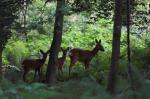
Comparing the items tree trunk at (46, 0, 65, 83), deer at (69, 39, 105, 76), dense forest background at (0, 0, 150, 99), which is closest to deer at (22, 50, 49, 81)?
dense forest background at (0, 0, 150, 99)

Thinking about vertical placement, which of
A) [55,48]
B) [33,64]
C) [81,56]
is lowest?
[33,64]

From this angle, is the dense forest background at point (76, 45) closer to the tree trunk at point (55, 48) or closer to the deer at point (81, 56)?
the tree trunk at point (55, 48)

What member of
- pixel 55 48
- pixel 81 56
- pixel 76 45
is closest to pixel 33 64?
pixel 81 56

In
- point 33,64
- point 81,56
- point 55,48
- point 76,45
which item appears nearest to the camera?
point 55,48

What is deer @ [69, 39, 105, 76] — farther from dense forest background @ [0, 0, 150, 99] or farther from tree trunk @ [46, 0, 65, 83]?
tree trunk @ [46, 0, 65, 83]

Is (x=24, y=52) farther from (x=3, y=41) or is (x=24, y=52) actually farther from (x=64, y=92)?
(x=64, y=92)

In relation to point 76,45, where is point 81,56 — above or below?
below

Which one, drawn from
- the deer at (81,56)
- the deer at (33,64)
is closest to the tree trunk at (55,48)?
the deer at (33,64)

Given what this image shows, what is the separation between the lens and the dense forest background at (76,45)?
5.19 m

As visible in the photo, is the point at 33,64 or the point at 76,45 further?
the point at 76,45

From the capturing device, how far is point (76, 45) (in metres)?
24.0

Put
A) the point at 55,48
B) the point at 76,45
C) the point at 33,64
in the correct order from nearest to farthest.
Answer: the point at 55,48, the point at 33,64, the point at 76,45

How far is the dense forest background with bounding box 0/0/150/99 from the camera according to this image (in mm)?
5188

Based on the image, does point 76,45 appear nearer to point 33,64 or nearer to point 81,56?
point 81,56
